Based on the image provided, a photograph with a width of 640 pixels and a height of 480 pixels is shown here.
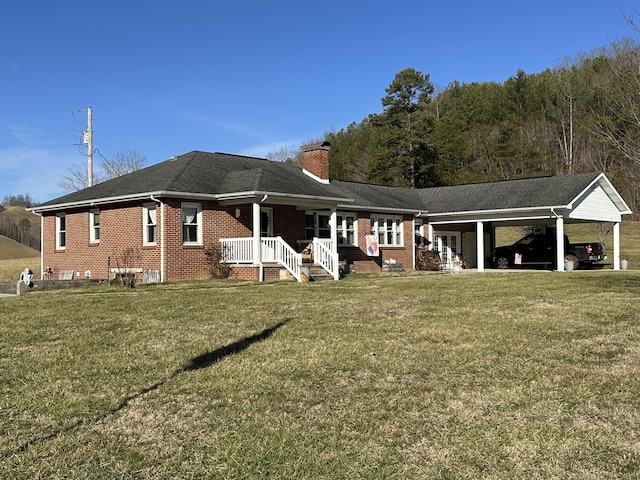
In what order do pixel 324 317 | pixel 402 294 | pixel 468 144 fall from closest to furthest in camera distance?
1. pixel 324 317
2. pixel 402 294
3. pixel 468 144

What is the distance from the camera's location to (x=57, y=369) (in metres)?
6.84

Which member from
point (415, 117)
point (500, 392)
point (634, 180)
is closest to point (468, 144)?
point (415, 117)

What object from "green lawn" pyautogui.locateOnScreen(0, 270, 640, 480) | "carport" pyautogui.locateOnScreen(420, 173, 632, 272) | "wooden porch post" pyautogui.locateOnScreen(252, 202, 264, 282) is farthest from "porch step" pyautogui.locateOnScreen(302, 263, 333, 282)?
"green lawn" pyautogui.locateOnScreen(0, 270, 640, 480)

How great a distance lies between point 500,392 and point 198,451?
9.19 ft

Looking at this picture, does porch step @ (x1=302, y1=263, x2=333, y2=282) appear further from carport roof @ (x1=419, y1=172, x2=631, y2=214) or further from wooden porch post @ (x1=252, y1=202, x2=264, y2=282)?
carport roof @ (x1=419, y1=172, x2=631, y2=214)

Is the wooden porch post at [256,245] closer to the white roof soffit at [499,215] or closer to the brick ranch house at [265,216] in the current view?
the brick ranch house at [265,216]

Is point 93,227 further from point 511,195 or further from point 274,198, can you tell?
point 511,195

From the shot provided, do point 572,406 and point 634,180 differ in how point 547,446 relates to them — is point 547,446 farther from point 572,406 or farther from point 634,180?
point 634,180

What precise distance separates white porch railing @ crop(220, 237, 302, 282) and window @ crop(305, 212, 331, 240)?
427 centimetres

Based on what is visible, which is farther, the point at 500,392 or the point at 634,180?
the point at 634,180

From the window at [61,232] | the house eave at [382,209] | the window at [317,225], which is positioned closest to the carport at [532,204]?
the house eave at [382,209]

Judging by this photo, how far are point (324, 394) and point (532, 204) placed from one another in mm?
21770

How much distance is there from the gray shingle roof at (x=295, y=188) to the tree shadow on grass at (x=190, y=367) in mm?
12017

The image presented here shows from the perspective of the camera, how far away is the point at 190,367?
22.5 ft
